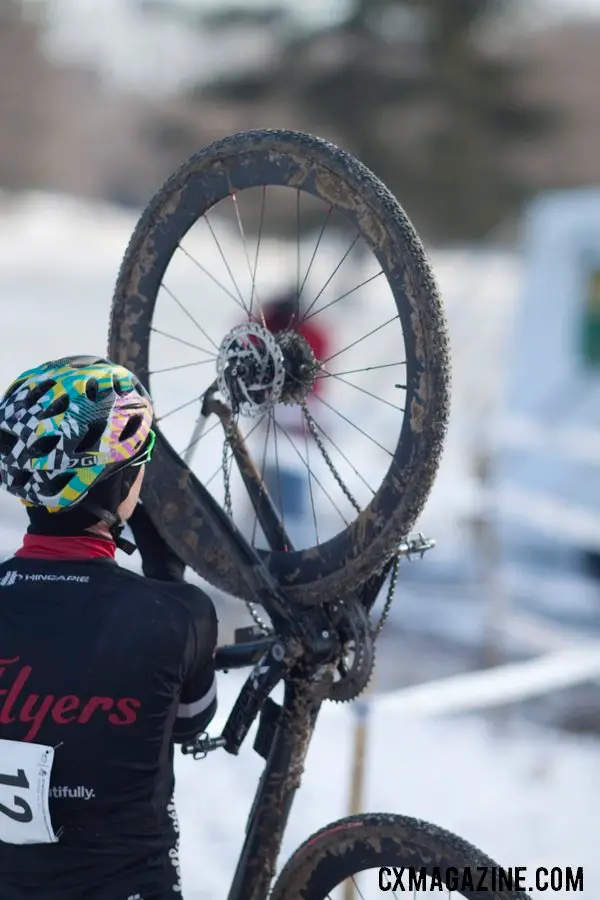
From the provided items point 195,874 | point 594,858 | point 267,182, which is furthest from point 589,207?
point 267,182

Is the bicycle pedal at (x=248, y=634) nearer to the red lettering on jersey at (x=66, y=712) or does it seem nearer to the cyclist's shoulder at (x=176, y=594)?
the cyclist's shoulder at (x=176, y=594)

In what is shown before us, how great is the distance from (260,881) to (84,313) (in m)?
27.3

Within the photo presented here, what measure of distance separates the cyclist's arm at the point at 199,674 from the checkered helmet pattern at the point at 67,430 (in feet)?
0.90

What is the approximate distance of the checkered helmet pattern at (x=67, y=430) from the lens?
2207 mm

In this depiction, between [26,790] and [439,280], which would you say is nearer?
[26,790]

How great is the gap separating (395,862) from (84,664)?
2.29ft

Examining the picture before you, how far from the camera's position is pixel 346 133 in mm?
28391

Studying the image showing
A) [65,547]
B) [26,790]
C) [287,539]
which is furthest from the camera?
[287,539]

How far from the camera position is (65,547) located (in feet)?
7.42

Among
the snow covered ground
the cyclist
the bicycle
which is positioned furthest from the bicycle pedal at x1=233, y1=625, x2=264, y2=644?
the snow covered ground

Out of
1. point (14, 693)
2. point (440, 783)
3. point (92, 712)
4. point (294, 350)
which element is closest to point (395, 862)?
point (92, 712)

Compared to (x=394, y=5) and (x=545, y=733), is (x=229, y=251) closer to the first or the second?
(x=394, y=5)

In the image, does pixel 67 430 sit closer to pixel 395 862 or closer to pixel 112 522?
pixel 112 522

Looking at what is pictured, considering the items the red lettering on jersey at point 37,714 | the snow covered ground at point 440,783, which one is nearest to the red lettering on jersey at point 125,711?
the red lettering on jersey at point 37,714
